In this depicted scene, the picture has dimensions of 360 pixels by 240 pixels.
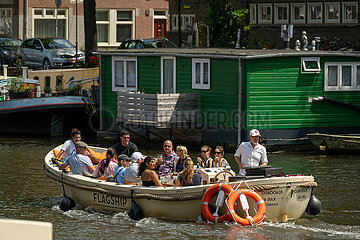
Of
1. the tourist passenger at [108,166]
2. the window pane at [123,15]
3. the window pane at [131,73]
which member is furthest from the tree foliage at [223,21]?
the tourist passenger at [108,166]

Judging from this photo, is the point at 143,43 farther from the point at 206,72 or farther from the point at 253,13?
the point at 206,72

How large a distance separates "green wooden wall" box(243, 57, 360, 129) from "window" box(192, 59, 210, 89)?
1.63 m

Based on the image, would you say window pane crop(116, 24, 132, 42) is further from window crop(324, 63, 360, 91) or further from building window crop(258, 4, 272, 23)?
window crop(324, 63, 360, 91)

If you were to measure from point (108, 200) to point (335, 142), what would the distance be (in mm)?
9949

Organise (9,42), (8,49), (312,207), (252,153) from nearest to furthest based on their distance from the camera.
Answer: (312,207) → (252,153) → (8,49) → (9,42)

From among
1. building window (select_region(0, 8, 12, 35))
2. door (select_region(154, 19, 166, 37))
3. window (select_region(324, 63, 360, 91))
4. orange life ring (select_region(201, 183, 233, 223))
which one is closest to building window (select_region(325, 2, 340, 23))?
window (select_region(324, 63, 360, 91))

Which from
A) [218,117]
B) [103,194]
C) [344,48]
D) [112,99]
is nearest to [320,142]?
[218,117]

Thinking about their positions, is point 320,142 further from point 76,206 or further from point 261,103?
point 76,206

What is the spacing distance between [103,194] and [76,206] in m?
1.17

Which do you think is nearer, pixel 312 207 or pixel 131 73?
pixel 312 207

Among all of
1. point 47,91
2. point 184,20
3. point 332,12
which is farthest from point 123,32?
point 47,91

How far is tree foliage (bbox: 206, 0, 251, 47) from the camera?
36312mm

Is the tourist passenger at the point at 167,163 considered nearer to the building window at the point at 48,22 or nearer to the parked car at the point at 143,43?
the parked car at the point at 143,43

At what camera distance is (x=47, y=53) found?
126 ft
